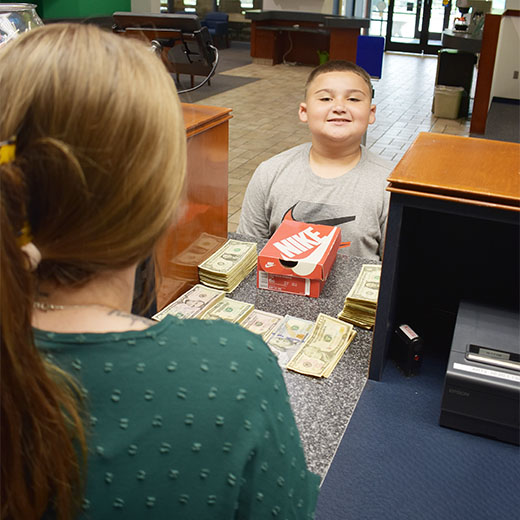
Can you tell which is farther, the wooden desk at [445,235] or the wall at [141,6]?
the wall at [141,6]

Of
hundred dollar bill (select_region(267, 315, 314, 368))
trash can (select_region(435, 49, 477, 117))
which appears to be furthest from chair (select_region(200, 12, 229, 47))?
hundred dollar bill (select_region(267, 315, 314, 368))

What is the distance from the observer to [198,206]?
6.26 feet

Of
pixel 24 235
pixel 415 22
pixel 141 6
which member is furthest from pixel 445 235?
pixel 415 22

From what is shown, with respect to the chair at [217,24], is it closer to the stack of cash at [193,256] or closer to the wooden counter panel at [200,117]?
the wooden counter panel at [200,117]

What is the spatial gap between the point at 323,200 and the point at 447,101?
7012mm

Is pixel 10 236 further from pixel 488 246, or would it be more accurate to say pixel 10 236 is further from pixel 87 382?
pixel 488 246

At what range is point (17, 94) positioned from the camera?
2.05 feet

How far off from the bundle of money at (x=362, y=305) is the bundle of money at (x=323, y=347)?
0.05m

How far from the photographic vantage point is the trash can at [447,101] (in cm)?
856

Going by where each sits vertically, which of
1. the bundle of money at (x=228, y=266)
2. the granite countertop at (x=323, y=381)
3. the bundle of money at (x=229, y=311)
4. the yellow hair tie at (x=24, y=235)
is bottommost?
the granite countertop at (x=323, y=381)

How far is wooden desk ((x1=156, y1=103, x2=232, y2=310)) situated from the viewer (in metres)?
1.77

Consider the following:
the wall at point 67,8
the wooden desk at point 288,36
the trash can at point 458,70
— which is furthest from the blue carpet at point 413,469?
the wooden desk at point 288,36

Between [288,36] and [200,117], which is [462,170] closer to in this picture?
[200,117]

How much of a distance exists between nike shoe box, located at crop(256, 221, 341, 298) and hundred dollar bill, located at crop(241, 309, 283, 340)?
0.51ft
